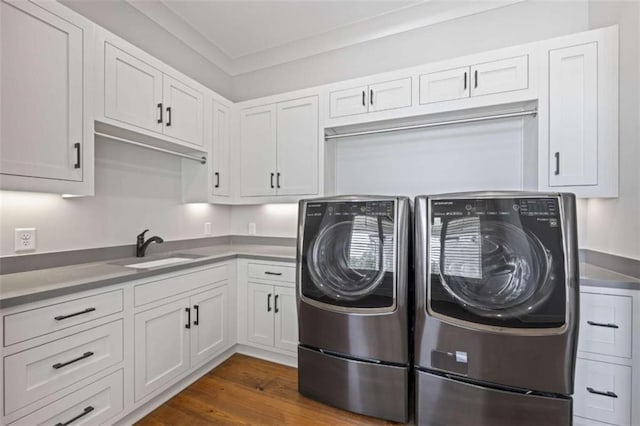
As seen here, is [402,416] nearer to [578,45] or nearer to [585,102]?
[585,102]

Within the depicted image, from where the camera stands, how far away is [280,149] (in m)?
2.76

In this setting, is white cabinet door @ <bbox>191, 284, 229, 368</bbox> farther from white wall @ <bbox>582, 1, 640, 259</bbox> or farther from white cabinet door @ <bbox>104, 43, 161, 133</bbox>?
white wall @ <bbox>582, 1, 640, 259</bbox>

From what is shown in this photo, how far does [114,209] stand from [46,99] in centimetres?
88

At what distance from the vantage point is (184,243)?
110 inches

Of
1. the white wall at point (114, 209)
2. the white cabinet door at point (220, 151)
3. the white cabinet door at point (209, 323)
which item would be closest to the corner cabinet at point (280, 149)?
the white cabinet door at point (220, 151)

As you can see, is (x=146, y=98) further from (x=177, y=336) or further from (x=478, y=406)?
(x=478, y=406)

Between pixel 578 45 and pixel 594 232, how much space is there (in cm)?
124

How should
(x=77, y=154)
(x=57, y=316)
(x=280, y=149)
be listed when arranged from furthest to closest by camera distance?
(x=280, y=149), (x=77, y=154), (x=57, y=316)

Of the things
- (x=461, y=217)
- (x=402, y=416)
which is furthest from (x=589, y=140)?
(x=402, y=416)

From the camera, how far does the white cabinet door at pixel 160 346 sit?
178 cm

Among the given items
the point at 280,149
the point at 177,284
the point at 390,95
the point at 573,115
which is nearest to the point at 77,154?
the point at 177,284

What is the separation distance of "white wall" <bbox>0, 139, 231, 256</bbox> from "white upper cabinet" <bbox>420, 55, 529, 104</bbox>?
7.59 feet

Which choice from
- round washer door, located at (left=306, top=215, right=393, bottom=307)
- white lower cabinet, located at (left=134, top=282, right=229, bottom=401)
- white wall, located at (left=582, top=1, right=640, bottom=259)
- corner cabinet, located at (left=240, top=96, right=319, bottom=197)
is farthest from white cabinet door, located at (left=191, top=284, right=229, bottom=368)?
white wall, located at (left=582, top=1, right=640, bottom=259)

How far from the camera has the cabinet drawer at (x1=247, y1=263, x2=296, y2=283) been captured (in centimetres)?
241
